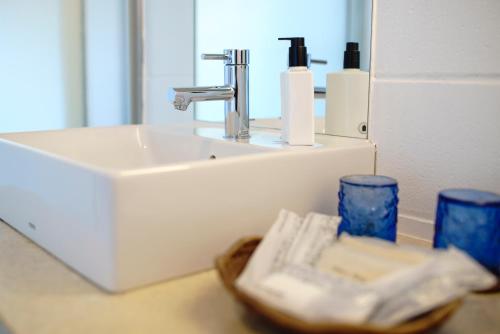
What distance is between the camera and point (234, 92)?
96cm

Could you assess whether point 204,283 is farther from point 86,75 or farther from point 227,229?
point 86,75

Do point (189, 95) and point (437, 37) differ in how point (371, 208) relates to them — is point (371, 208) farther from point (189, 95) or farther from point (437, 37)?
point (189, 95)

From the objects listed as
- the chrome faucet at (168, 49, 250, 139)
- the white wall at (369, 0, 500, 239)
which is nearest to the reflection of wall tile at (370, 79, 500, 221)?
the white wall at (369, 0, 500, 239)

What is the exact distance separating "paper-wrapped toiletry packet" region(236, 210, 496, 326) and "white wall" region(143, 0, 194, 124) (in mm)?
825

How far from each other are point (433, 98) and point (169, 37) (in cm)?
77

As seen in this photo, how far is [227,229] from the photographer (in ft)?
2.21

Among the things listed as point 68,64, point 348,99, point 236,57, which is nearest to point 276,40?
point 236,57

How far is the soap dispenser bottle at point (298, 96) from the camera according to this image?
2.70 ft

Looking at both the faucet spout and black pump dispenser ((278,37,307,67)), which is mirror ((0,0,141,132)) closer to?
the faucet spout

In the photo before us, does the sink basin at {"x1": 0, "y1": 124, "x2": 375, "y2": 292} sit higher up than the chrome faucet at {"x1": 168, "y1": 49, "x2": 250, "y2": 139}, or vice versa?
the chrome faucet at {"x1": 168, "y1": 49, "x2": 250, "y2": 139}

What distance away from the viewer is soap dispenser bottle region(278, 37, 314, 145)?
2.70 feet

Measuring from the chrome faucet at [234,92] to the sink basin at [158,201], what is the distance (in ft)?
0.32

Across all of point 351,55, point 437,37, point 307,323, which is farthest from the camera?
point 351,55

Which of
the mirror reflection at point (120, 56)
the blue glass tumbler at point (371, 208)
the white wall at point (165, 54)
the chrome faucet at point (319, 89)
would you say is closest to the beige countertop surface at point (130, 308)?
the blue glass tumbler at point (371, 208)
